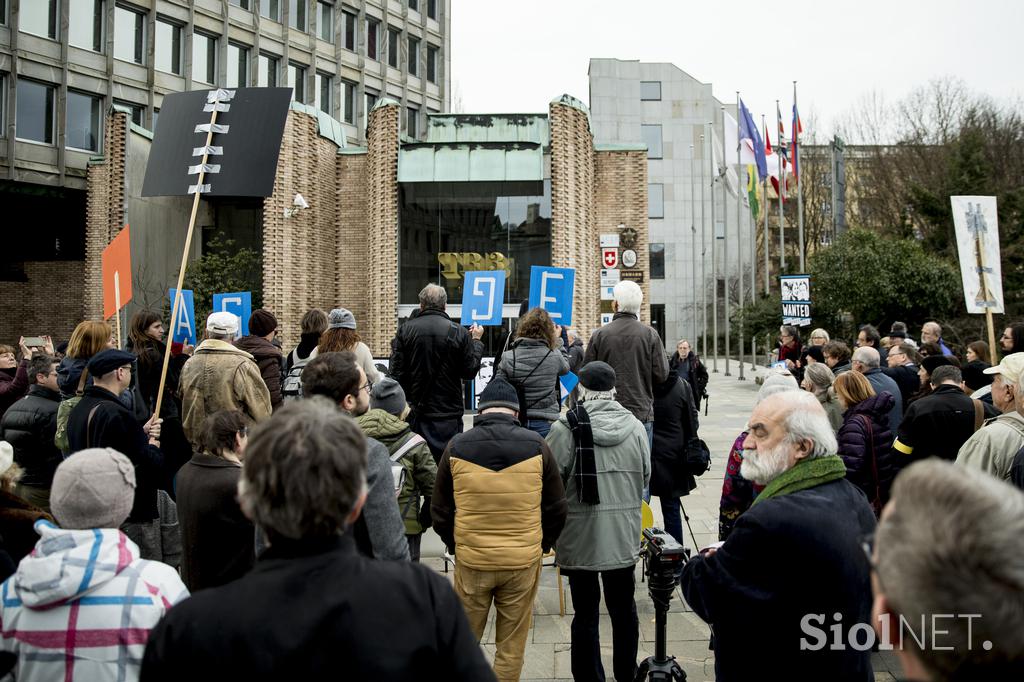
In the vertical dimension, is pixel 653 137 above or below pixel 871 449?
above

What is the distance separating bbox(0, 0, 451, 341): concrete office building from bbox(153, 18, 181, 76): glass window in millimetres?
45

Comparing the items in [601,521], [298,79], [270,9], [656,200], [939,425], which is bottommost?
[601,521]

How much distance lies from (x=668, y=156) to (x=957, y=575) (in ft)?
182

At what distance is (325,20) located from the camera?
1628 inches

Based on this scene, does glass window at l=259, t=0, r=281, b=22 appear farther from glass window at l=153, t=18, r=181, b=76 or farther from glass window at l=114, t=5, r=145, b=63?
glass window at l=114, t=5, r=145, b=63

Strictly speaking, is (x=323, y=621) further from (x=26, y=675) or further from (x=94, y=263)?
(x=94, y=263)

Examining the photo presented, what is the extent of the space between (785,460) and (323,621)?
191 cm

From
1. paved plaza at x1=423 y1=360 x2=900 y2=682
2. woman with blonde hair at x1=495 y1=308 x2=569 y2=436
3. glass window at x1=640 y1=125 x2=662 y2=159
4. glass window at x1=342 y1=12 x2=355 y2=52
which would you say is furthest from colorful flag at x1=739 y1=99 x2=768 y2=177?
glass window at x1=640 y1=125 x2=662 y2=159

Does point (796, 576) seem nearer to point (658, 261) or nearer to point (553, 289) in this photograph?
point (553, 289)

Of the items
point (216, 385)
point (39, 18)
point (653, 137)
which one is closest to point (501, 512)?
point (216, 385)

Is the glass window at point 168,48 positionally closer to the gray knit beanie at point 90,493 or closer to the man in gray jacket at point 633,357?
the man in gray jacket at point 633,357

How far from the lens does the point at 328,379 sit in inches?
136

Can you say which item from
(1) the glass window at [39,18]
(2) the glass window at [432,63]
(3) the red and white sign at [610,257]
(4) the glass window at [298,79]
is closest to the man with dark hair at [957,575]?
(3) the red and white sign at [610,257]

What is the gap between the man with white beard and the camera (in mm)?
2590
